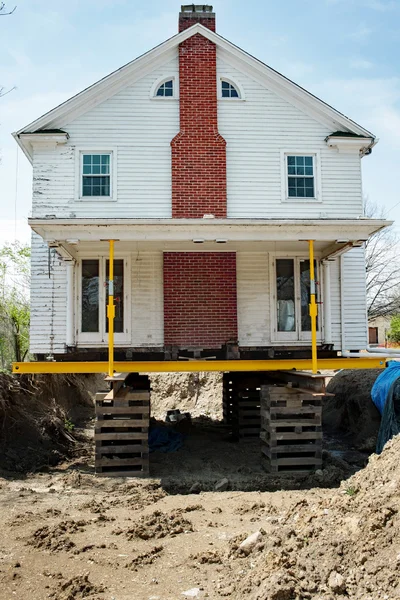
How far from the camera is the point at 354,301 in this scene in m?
13.9

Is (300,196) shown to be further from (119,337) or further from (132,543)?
(132,543)

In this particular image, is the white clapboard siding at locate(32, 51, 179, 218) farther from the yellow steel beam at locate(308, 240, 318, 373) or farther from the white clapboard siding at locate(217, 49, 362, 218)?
the yellow steel beam at locate(308, 240, 318, 373)

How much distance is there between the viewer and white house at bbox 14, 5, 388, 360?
13086 millimetres

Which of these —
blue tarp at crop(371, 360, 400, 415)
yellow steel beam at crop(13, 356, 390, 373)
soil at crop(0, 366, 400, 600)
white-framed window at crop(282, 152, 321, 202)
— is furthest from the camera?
white-framed window at crop(282, 152, 321, 202)

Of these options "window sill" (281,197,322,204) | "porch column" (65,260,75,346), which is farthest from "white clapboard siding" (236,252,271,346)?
"porch column" (65,260,75,346)

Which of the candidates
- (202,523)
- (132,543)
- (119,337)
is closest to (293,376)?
(119,337)

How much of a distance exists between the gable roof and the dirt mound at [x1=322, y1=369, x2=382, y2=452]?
24.1 ft

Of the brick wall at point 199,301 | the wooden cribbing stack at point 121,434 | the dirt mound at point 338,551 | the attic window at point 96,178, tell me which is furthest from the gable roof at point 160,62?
the dirt mound at point 338,551

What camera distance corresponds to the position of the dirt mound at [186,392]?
24.0 metres

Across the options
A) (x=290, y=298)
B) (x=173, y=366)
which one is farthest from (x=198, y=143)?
(x=173, y=366)

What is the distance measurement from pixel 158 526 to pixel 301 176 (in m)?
9.63

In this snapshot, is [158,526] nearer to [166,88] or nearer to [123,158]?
[123,158]

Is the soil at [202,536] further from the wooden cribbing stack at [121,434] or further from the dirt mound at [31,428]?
the dirt mound at [31,428]

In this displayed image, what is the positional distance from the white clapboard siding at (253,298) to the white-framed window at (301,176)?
78.4 inches
